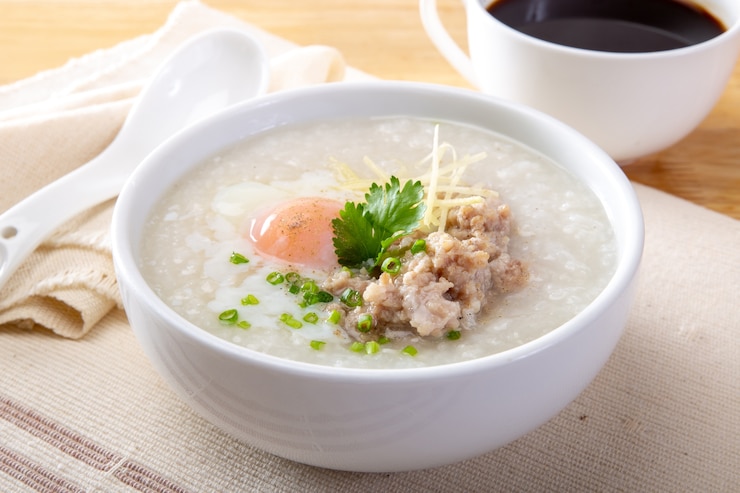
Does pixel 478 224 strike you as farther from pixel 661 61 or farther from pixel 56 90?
pixel 56 90

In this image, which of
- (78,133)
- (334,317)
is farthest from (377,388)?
(78,133)

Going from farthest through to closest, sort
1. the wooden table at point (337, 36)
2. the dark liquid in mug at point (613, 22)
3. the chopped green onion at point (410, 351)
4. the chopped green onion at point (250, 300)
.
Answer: the wooden table at point (337, 36), the dark liquid in mug at point (613, 22), the chopped green onion at point (250, 300), the chopped green onion at point (410, 351)

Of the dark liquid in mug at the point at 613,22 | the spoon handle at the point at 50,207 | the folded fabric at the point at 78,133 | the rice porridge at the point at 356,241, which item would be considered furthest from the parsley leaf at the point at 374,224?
the dark liquid in mug at the point at 613,22

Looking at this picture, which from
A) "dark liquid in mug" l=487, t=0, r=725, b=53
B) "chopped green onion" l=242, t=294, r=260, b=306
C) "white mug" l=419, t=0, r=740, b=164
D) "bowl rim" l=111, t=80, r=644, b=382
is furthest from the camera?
"dark liquid in mug" l=487, t=0, r=725, b=53

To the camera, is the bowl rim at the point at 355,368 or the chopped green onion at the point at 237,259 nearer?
the bowl rim at the point at 355,368

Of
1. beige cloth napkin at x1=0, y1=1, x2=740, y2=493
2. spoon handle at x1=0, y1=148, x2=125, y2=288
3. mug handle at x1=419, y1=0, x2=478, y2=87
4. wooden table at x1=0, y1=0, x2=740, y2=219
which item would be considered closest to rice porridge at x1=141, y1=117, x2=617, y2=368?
beige cloth napkin at x1=0, y1=1, x2=740, y2=493

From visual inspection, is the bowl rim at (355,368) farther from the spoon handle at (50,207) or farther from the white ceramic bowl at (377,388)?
the spoon handle at (50,207)

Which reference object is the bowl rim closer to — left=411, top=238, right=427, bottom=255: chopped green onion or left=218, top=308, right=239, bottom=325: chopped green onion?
left=218, top=308, right=239, bottom=325: chopped green onion
